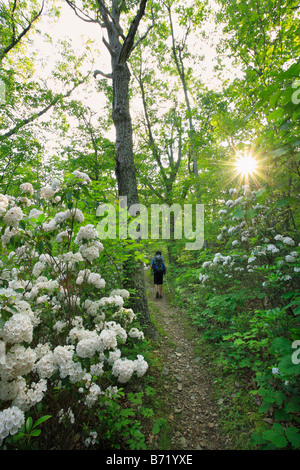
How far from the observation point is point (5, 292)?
1.28 meters

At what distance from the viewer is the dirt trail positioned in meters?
2.26

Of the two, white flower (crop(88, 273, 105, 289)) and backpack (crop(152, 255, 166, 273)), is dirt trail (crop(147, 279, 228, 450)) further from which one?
backpack (crop(152, 255, 166, 273))

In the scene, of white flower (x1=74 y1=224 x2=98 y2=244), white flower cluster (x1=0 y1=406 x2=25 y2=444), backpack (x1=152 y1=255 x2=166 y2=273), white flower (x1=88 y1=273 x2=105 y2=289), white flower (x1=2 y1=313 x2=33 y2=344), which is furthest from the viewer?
backpack (x1=152 y1=255 x2=166 y2=273)

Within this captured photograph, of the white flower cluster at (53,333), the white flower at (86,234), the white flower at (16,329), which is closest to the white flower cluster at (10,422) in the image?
the white flower cluster at (53,333)

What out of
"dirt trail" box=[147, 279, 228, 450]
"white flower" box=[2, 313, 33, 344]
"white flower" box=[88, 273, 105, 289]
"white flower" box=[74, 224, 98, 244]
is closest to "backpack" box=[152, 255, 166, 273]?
"dirt trail" box=[147, 279, 228, 450]

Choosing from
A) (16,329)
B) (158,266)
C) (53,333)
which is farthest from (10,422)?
(158,266)

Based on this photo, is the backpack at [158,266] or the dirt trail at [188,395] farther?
the backpack at [158,266]

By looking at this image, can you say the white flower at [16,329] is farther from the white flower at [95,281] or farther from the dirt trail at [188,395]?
the dirt trail at [188,395]

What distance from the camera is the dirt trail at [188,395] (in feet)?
7.41

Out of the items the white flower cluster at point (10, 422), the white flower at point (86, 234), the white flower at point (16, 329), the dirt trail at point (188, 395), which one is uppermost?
the white flower at point (86, 234)

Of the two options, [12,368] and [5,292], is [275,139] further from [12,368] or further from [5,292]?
[12,368]
